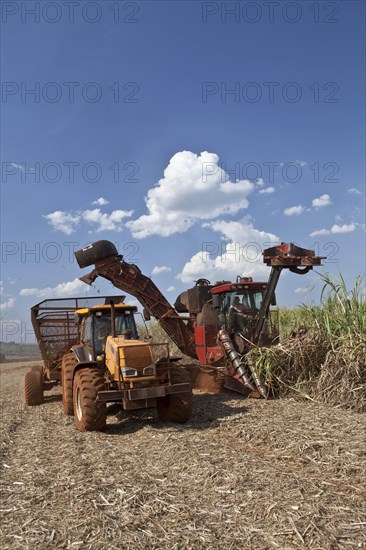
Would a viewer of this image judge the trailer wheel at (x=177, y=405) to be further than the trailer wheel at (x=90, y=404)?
Yes

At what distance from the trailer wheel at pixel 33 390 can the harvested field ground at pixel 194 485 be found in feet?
11.3

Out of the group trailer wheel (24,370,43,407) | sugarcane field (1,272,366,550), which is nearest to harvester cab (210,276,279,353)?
sugarcane field (1,272,366,550)

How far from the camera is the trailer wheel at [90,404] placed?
278 inches

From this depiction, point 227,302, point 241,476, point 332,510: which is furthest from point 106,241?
point 332,510

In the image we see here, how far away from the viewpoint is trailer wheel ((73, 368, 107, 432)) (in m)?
7.06

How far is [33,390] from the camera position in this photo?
10.9 meters

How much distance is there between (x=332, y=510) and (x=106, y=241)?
9320 mm

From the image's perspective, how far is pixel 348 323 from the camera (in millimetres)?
8672

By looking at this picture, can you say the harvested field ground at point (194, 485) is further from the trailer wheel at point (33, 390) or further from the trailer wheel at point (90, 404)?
the trailer wheel at point (33, 390)

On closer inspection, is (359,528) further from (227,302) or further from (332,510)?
(227,302)

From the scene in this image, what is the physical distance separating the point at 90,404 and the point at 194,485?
2.98m

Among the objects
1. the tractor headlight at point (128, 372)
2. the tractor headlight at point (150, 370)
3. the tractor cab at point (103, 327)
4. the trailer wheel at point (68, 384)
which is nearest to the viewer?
the tractor headlight at point (128, 372)

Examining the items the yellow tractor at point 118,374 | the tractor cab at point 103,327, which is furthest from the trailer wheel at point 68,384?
the tractor cab at point 103,327

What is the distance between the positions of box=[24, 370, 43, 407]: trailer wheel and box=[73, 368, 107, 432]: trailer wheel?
382cm
